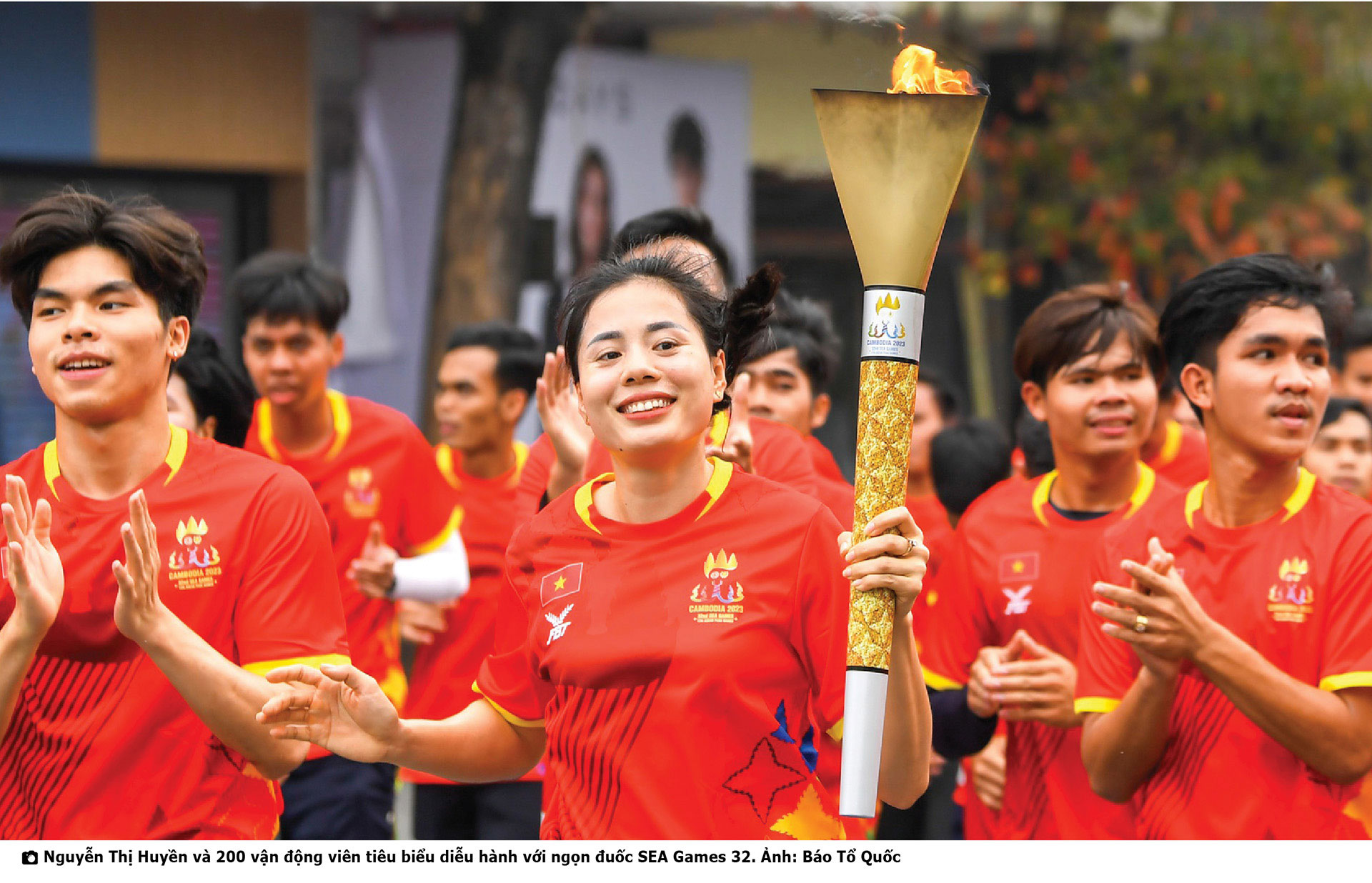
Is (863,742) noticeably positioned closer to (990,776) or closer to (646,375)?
(646,375)

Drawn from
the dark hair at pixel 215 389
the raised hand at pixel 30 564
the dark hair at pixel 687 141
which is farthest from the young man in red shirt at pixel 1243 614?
the dark hair at pixel 687 141

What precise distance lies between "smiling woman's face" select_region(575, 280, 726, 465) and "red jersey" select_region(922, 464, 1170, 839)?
62.5 inches

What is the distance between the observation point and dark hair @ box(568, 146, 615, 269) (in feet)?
34.5

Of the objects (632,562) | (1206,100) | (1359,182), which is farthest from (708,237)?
(1359,182)

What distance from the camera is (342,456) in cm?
→ 565

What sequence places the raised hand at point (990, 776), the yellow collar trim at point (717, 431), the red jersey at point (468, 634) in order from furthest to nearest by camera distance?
the red jersey at point (468, 634)
the raised hand at point (990, 776)
the yellow collar trim at point (717, 431)

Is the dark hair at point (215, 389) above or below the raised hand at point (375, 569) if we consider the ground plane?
above

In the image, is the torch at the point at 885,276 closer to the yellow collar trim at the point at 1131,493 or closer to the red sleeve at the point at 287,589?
the red sleeve at the point at 287,589

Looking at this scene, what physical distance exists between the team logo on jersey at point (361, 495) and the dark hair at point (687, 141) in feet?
18.8

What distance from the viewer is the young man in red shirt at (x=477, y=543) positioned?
5.61m

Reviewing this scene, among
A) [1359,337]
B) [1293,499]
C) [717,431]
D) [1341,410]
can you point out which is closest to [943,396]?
[1359,337]

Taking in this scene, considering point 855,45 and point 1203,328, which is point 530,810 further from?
point 855,45

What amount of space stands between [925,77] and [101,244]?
5.83ft

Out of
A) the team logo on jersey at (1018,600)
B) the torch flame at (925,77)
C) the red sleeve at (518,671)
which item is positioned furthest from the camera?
the team logo on jersey at (1018,600)
